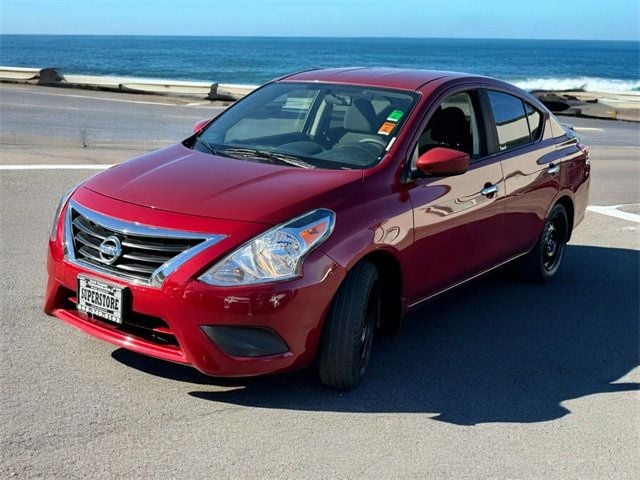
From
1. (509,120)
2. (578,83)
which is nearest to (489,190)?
(509,120)

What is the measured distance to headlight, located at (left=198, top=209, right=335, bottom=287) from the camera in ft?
13.0

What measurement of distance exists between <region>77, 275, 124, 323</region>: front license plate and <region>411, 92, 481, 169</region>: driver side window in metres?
2.12

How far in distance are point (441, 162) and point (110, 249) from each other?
1.96 m

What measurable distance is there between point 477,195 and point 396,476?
238cm

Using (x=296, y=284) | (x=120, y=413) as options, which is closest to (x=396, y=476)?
(x=296, y=284)

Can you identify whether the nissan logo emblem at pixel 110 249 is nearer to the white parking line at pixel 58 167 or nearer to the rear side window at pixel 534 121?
the rear side window at pixel 534 121

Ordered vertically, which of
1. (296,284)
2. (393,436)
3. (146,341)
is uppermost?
(296,284)

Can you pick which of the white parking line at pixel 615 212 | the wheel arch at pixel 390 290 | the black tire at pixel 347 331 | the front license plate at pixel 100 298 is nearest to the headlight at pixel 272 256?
the black tire at pixel 347 331

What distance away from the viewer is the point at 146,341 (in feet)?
13.6

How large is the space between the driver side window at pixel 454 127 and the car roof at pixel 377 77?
190 millimetres

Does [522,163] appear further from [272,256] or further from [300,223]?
[272,256]

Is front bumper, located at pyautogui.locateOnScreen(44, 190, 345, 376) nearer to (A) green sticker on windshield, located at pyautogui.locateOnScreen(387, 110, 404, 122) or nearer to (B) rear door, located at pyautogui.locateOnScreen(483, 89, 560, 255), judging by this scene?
(A) green sticker on windshield, located at pyautogui.locateOnScreen(387, 110, 404, 122)

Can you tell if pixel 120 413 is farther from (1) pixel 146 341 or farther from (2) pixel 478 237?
(2) pixel 478 237

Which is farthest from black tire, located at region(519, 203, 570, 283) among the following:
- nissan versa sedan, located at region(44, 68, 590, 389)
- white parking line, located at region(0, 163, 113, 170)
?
white parking line, located at region(0, 163, 113, 170)
